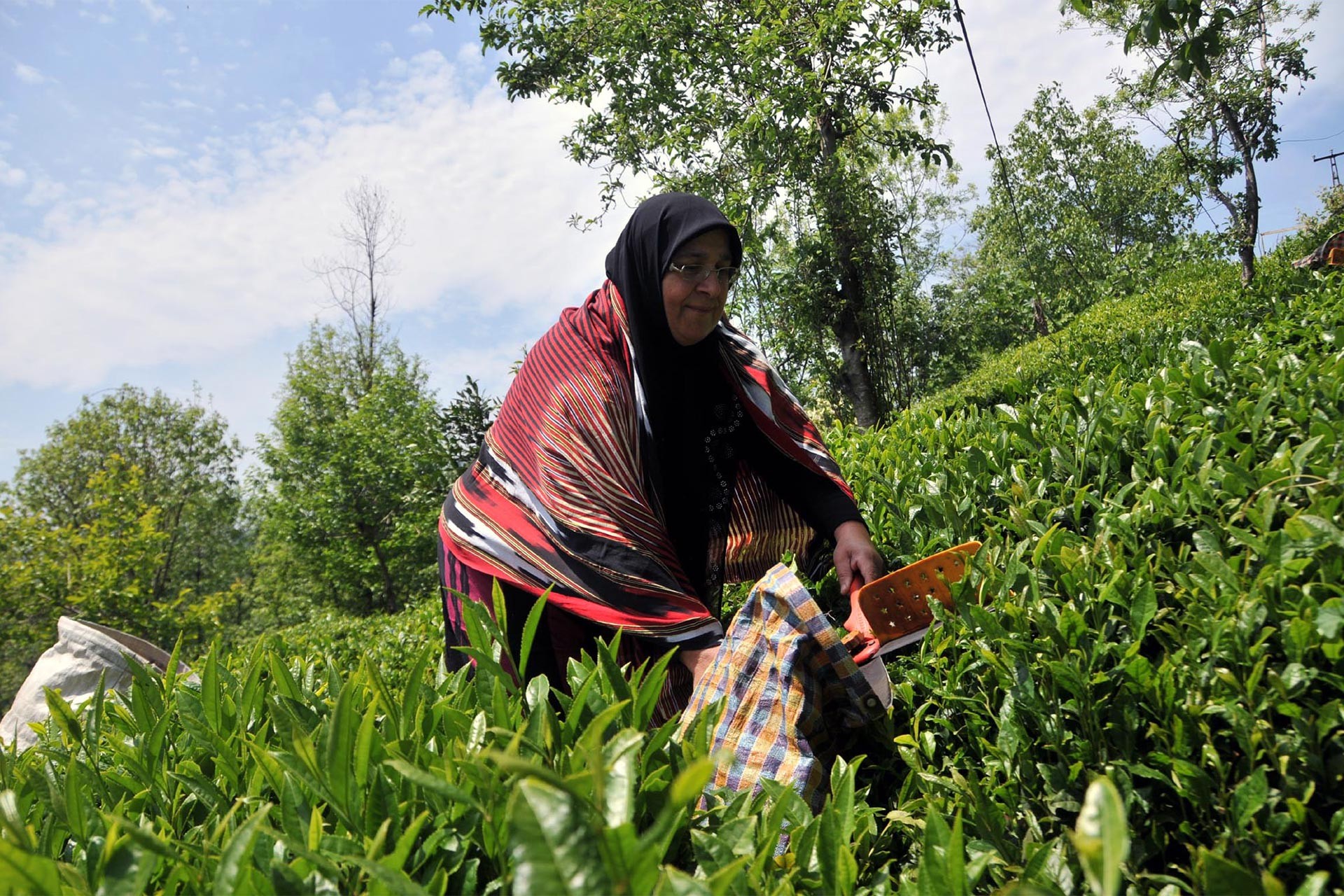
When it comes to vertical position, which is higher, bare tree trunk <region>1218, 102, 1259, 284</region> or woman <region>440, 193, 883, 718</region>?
bare tree trunk <region>1218, 102, 1259, 284</region>

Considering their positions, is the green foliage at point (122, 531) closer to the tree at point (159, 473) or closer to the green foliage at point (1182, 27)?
the tree at point (159, 473)

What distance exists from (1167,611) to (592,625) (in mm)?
1325

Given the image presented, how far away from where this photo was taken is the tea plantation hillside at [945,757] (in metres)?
0.83

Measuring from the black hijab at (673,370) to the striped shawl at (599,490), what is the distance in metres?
0.05

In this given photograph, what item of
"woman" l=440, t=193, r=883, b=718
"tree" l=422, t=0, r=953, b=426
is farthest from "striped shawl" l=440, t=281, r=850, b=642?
"tree" l=422, t=0, r=953, b=426

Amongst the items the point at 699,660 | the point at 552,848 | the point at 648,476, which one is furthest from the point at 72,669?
the point at 552,848

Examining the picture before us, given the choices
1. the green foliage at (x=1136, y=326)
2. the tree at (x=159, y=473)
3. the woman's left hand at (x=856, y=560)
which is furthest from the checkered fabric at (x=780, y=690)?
the tree at (x=159, y=473)

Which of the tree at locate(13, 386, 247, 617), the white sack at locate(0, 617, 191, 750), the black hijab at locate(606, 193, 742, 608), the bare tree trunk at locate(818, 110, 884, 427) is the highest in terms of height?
the tree at locate(13, 386, 247, 617)

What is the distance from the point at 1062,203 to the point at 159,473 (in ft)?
125

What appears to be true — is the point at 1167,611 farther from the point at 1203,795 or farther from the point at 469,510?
the point at 469,510

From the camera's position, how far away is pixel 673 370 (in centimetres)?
251

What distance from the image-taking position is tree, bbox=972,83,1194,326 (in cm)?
2823

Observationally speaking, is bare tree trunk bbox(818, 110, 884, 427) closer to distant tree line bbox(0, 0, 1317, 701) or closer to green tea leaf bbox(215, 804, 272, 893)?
distant tree line bbox(0, 0, 1317, 701)

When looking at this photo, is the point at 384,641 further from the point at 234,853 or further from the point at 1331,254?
the point at 1331,254
